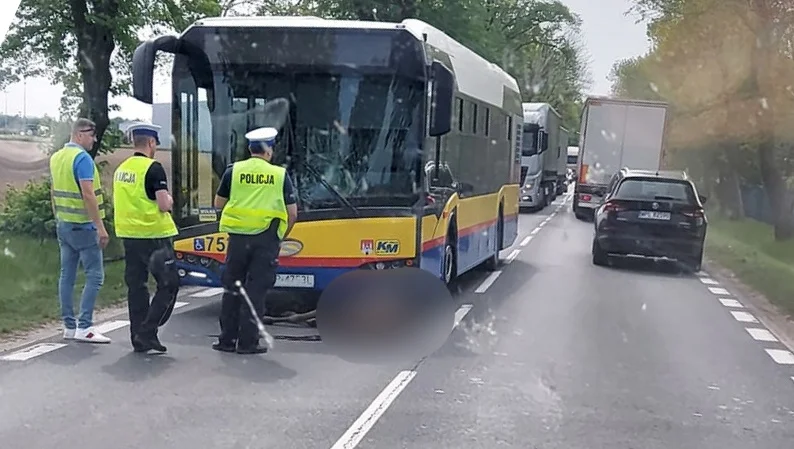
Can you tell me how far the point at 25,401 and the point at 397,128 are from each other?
4706 mm

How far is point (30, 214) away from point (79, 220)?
9.33m

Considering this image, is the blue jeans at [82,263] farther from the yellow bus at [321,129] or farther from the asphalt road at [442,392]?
the yellow bus at [321,129]

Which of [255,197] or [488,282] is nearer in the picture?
[255,197]

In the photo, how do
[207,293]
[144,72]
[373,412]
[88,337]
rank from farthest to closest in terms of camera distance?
[207,293] → [144,72] → [88,337] → [373,412]

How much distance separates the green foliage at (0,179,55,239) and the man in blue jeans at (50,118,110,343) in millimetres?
8644

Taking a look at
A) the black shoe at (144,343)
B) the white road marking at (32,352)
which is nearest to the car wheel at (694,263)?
the black shoe at (144,343)

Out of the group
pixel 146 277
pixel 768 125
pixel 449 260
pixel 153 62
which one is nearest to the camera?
pixel 146 277

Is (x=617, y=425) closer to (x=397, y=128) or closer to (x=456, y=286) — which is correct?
(x=397, y=128)

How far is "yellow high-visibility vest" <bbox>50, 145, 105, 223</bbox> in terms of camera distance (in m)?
9.57

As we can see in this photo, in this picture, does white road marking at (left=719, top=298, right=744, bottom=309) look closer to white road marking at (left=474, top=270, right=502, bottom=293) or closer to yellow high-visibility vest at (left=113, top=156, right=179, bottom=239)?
white road marking at (left=474, top=270, right=502, bottom=293)

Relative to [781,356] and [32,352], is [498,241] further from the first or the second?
[32,352]

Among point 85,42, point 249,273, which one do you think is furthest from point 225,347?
point 85,42

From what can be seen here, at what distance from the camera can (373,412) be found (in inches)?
296

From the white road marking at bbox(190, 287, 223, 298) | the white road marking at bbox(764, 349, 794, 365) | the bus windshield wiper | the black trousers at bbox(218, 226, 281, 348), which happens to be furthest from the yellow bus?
the white road marking at bbox(764, 349, 794, 365)
